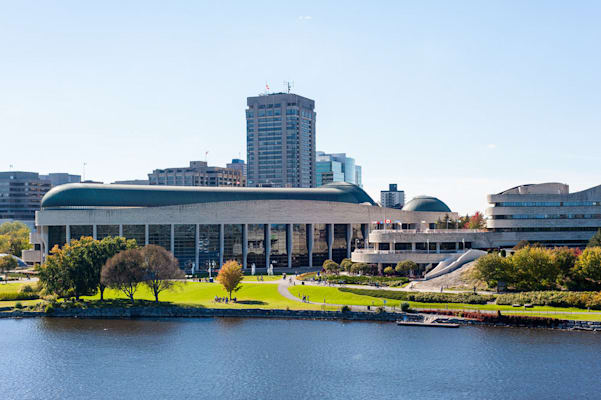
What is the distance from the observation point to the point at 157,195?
170m

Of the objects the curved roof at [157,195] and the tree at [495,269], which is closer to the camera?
the tree at [495,269]

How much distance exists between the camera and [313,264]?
17825cm

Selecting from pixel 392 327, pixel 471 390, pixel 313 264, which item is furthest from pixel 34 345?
pixel 313 264

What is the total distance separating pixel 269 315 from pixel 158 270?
72.1 feet

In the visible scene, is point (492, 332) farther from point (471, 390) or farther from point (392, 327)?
point (471, 390)

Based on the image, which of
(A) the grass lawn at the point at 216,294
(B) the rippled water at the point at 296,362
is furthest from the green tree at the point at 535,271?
(A) the grass lawn at the point at 216,294

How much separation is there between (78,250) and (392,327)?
57.5 m

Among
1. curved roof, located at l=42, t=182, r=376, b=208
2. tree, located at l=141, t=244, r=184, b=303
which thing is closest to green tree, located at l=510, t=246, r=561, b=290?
tree, located at l=141, t=244, r=184, b=303

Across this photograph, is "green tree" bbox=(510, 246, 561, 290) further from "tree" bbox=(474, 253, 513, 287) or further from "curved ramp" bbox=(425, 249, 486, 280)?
"curved ramp" bbox=(425, 249, 486, 280)

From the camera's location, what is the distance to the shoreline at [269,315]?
8894cm

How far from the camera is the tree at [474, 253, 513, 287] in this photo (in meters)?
113

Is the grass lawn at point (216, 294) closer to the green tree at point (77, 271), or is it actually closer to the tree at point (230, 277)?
the tree at point (230, 277)

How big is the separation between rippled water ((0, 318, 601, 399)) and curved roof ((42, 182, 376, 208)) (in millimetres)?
70160

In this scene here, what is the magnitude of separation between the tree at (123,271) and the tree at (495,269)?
182 ft
